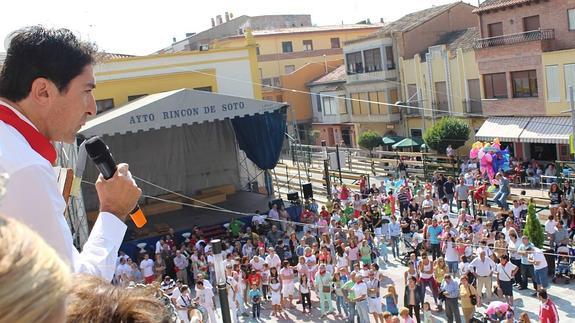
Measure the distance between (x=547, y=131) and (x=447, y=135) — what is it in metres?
4.30

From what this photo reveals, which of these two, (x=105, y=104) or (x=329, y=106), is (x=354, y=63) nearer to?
(x=329, y=106)

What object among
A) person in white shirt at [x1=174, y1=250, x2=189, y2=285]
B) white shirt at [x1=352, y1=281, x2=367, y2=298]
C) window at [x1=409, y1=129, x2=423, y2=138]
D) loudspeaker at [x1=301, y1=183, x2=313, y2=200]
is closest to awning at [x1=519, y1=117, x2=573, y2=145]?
window at [x1=409, y1=129, x2=423, y2=138]

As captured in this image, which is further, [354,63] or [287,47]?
[287,47]

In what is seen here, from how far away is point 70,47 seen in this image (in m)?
2.17

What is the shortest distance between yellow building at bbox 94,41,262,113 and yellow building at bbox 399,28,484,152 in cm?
1032

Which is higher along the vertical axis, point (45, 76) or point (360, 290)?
point (45, 76)

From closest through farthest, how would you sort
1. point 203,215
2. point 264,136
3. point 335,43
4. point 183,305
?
point 183,305, point 264,136, point 203,215, point 335,43

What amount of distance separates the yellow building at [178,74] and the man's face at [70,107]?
2259cm

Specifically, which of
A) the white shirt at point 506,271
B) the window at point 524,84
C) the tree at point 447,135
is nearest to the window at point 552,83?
the window at point 524,84

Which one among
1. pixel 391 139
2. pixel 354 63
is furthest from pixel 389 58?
pixel 391 139

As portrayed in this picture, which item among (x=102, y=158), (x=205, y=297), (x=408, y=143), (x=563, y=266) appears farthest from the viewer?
(x=408, y=143)

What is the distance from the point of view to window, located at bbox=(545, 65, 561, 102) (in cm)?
2445

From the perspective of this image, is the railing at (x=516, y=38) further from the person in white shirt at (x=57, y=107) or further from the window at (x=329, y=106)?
the person in white shirt at (x=57, y=107)

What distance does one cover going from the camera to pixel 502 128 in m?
26.8
